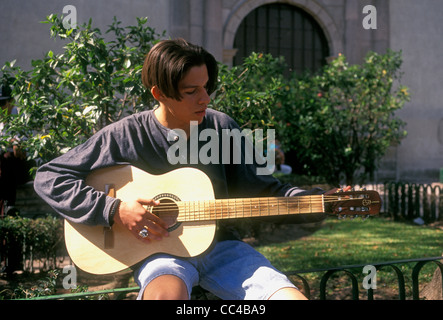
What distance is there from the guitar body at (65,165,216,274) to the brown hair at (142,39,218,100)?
0.44 metres

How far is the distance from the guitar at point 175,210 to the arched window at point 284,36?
1166cm

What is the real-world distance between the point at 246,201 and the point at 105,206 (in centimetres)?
71

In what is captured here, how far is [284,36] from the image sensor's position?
14.2 m

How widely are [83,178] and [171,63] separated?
29.5 inches

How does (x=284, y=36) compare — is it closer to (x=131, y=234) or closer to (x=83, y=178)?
(x=83, y=178)

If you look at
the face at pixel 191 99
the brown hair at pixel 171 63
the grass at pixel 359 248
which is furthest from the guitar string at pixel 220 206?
the grass at pixel 359 248

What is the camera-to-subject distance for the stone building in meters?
13.4

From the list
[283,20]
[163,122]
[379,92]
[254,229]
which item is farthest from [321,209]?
[283,20]

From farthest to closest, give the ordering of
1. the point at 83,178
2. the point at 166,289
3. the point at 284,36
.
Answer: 1. the point at 284,36
2. the point at 83,178
3. the point at 166,289

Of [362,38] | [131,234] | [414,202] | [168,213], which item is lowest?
[414,202]

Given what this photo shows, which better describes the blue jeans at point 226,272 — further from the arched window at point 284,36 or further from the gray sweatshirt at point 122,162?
the arched window at point 284,36

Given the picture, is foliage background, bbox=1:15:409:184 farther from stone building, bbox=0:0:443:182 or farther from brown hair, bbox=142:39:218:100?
stone building, bbox=0:0:443:182

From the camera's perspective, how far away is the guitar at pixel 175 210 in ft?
8.20

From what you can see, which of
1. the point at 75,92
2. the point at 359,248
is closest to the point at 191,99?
the point at 75,92
